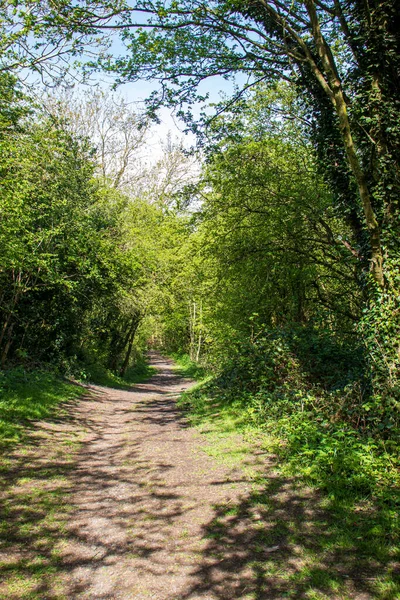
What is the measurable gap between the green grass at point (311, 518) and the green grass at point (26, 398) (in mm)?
3852

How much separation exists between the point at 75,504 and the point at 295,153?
10.2 m

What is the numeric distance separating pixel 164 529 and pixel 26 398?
6.46 m

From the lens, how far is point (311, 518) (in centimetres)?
437

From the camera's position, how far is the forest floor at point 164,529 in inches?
131

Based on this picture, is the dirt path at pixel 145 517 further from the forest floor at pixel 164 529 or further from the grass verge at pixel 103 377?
the grass verge at pixel 103 377

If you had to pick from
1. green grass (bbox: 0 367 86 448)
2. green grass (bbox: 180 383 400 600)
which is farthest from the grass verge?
green grass (bbox: 180 383 400 600)

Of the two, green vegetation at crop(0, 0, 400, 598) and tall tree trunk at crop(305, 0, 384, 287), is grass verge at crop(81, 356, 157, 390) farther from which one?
tall tree trunk at crop(305, 0, 384, 287)

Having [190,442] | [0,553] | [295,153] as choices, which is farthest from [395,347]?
[295,153]

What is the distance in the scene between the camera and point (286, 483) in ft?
17.5

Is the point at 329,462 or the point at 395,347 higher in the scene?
the point at 395,347

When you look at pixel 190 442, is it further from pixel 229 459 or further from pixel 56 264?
pixel 56 264

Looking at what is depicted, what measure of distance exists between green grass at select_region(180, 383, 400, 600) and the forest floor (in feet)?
0.06

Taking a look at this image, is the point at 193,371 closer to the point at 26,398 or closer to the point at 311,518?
the point at 26,398

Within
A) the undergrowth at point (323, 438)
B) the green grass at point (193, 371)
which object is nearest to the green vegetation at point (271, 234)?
the undergrowth at point (323, 438)
